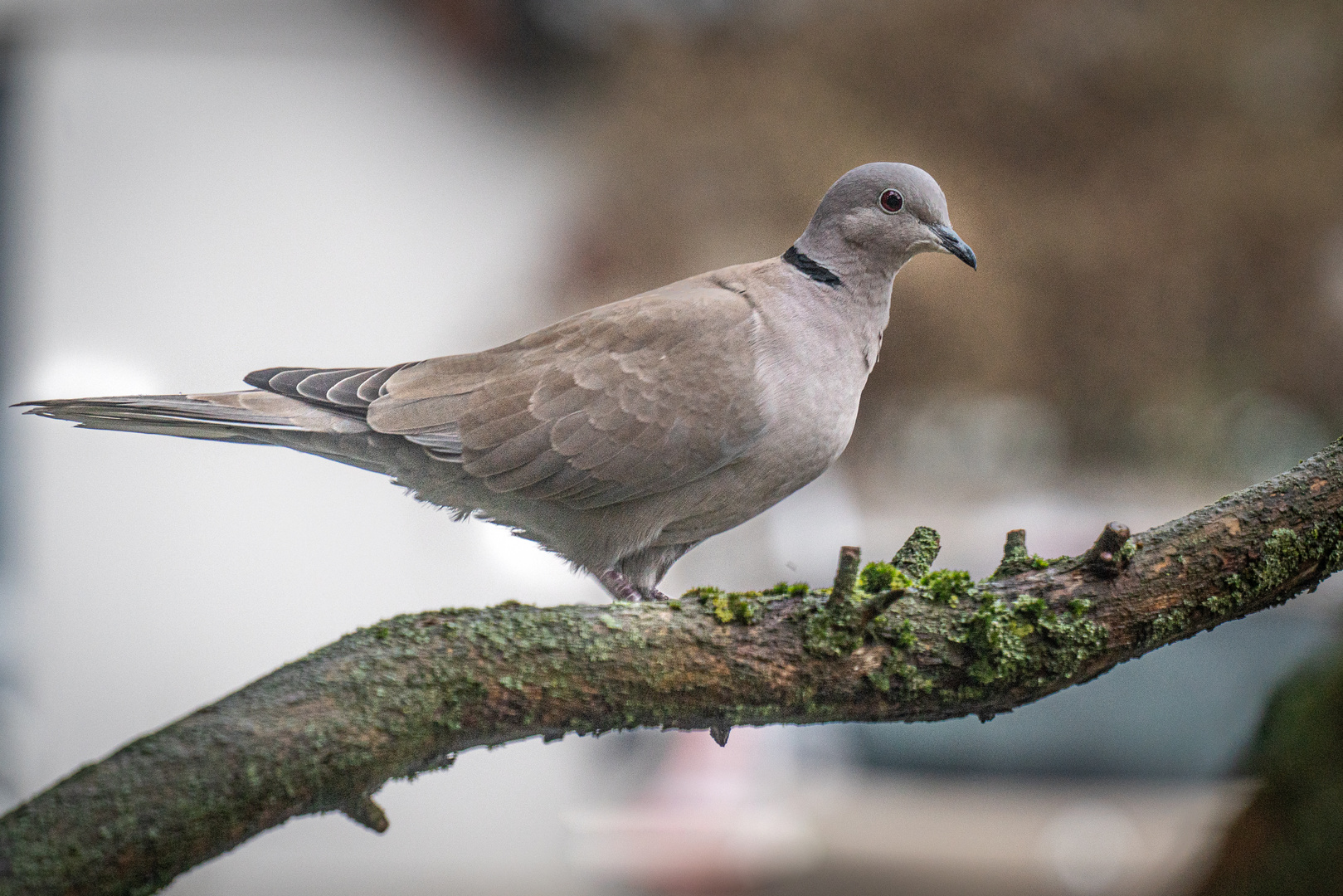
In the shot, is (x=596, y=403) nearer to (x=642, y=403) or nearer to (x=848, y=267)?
(x=642, y=403)

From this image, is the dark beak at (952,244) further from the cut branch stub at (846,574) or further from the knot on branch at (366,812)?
the knot on branch at (366,812)

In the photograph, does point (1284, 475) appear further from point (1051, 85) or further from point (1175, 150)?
point (1175, 150)

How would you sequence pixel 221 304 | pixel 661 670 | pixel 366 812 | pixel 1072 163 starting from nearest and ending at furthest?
pixel 366 812 → pixel 661 670 → pixel 221 304 → pixel 1072 163

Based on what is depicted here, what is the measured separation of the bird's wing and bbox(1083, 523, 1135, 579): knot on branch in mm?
533

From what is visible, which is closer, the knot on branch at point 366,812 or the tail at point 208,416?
the knot on branch at point 366,812

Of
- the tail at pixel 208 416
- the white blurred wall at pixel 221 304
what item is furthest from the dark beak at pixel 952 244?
the white blurred wall at pixel 221 304

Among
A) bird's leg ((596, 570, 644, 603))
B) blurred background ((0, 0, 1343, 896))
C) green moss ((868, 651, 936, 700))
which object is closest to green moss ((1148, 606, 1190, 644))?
green moss ((868, 651, 936, 700))

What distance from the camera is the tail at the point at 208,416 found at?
1.55m

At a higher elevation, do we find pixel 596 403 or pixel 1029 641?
pixel 596 403

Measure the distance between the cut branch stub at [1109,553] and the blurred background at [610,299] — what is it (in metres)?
1.78

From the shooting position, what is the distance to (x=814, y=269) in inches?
71.7

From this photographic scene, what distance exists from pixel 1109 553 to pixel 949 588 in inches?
8.7

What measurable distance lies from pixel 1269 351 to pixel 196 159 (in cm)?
489

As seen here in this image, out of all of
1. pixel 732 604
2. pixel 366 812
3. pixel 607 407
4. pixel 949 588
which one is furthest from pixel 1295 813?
pixel 366 812
